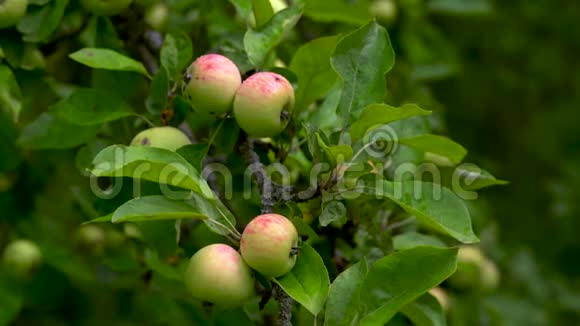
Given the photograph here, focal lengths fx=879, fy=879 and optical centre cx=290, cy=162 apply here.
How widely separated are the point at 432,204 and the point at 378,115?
112 millimetres

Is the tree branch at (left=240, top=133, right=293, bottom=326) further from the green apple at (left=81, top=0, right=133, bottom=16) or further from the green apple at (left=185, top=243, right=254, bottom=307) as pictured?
the green apple at (left=81, top=0, right=133, bottom=16)

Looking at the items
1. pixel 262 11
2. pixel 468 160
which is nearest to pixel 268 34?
pixel 262 11

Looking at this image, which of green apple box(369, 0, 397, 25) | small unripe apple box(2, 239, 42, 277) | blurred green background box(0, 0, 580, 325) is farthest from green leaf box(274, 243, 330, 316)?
green apple box(369, 0, 397, 25)

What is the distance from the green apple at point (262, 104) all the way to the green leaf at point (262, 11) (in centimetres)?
13

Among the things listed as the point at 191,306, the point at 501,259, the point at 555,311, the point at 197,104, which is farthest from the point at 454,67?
the point at 197,104

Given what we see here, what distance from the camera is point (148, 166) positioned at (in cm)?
85

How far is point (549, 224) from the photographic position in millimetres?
2721

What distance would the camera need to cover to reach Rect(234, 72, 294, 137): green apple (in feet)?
3.08

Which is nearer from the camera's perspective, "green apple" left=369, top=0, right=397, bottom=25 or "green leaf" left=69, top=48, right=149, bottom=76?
"green leaf" left=69, top=48, right=149, bottom=76

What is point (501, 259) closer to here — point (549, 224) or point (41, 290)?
point (549, 224)

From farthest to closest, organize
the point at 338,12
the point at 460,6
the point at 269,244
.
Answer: the point at 460,6 < the point at 338,12 < the point at 269,244

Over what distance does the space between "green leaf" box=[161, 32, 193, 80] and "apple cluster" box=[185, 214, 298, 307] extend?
0.29 metres

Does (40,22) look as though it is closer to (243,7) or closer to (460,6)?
(243,7)

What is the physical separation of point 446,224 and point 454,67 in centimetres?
110
